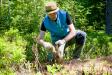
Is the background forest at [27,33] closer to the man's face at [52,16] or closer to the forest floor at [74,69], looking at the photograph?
the forest floor at [74,69]

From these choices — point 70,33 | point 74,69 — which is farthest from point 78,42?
point 74,69

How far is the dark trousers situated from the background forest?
28 centimetres

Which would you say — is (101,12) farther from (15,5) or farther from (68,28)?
(68,28)

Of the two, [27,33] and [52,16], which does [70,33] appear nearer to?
[52,16]

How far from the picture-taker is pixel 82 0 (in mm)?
15531

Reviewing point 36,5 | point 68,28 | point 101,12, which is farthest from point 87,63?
point 101,12

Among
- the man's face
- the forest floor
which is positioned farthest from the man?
the forest floor

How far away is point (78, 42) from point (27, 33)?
293 centimetres

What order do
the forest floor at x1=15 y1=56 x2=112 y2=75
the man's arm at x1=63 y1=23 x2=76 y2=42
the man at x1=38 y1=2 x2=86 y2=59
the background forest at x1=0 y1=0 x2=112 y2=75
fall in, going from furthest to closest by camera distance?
the man's arm at x1=63 y1=23 x2=76 y2=42 → the man at x1=38 y1=2 x2=86 y2=59 → the background forest at x1=0 y1=0 x2=112 y2=75 → the forest floor at x1=15 y1=56 x2=112 y2=75

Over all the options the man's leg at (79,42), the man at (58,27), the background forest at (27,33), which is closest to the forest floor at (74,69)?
the background forest at (27,33)

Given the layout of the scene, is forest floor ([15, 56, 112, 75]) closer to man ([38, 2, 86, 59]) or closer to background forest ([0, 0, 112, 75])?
background forest ([0, 0, 112, 75])

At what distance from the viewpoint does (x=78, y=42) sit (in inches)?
305

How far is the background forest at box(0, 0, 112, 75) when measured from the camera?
20.6 ft

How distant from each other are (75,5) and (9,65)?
703 cm
